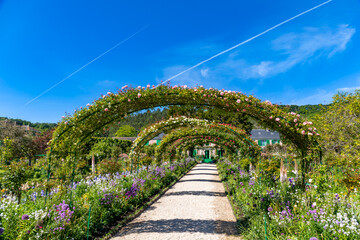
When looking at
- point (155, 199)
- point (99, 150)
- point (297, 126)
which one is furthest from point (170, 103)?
point (99, 150)

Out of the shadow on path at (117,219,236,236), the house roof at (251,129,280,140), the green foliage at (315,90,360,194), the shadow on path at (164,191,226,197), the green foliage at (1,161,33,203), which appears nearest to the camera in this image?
the green foliage at (1,161,33,203)

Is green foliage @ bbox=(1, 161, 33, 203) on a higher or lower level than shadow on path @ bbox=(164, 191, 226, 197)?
higher

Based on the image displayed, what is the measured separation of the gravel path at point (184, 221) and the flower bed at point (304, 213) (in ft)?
1.51

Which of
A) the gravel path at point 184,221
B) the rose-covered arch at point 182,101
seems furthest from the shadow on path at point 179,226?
the rose-covered arch at point 182,101

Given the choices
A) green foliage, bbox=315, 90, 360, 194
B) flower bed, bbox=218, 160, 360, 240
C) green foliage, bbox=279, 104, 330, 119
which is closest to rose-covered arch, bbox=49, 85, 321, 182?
green foliage, bbox=279, 104, 330, 119

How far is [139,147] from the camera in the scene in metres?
9.52

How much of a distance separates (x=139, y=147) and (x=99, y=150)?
635cm

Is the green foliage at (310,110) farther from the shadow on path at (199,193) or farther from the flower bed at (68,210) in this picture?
the flower bed at (68,210)

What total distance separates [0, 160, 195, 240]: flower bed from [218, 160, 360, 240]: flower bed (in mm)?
3026

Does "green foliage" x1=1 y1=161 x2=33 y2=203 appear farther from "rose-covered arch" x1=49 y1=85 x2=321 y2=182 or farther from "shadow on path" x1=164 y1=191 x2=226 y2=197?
"shadow on path" x1=164 y1=191 x2=226 y2=197

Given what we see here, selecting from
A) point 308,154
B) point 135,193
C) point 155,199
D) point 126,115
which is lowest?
point 155,199

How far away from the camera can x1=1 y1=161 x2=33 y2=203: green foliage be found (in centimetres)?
459

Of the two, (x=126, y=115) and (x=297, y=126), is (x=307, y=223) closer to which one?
(x=297, y=126)

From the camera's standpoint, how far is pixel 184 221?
Answer: 5.64 m
